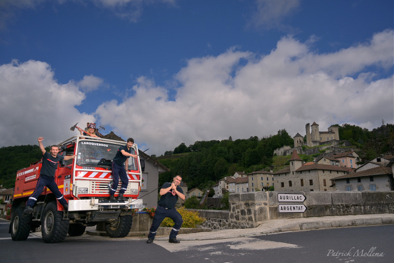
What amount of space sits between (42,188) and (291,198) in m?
8.01

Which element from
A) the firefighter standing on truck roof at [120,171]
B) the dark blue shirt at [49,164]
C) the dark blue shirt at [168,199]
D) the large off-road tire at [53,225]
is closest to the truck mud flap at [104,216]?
the firefighter standing on truck roof at [120,171]

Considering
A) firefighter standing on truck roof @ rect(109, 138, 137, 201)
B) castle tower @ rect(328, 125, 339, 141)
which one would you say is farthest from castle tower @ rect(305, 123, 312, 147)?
firefighter standing on truck roof @ rect(109, 138, 137, 201)

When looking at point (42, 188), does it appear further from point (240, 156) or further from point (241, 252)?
point (240, 156)

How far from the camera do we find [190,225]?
1037cm

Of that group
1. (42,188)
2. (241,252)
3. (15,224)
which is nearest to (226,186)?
(15,224)

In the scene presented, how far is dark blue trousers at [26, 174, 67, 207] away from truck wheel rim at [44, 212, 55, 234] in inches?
20.1

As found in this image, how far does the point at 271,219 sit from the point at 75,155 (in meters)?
6.71

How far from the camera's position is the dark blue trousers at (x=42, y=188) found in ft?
22.1

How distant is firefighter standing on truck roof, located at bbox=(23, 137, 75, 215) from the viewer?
22.1 ft

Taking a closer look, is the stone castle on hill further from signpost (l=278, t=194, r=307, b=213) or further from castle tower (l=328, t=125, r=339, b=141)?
signpost (l=278, t=194, r=307, b=213)

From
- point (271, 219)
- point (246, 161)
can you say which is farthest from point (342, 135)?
point (271, 219)

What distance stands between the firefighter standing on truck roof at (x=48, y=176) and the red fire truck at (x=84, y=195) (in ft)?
0.52

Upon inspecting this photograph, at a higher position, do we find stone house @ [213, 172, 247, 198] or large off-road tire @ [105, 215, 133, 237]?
stone house @ [213, 172, 247, 198]

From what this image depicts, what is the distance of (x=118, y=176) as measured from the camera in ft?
23.3
